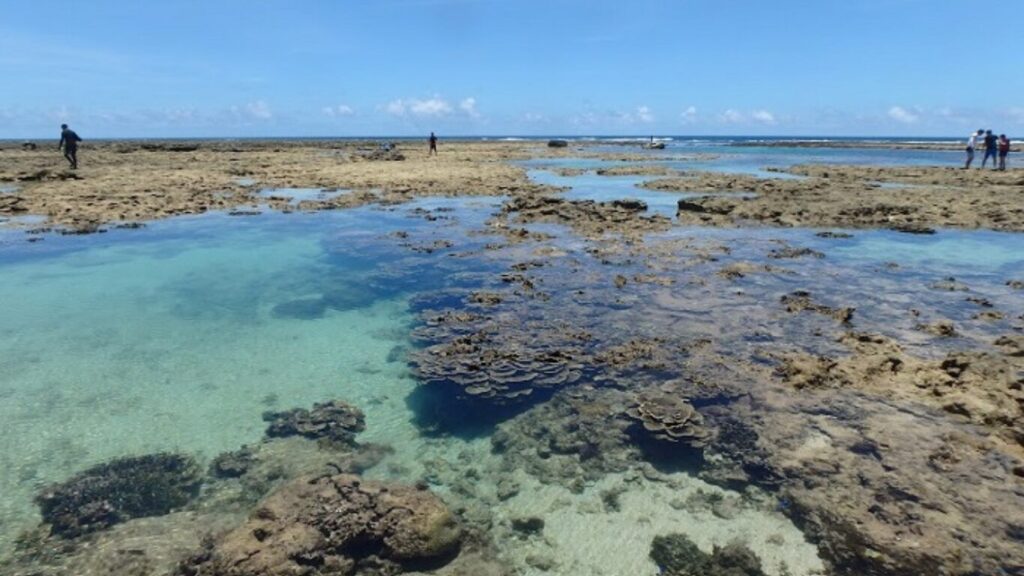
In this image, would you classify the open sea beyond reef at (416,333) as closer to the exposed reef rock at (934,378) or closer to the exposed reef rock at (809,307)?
the exposed reef rock at (809,307)

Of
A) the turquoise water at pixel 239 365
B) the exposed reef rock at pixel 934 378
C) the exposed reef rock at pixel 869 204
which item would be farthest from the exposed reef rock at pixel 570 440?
the exposed reef rock at pixel 869 204

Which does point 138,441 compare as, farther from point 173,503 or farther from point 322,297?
point 322,297

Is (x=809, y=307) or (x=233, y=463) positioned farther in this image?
(x=809, y=307)

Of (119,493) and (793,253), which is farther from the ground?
(793,253)

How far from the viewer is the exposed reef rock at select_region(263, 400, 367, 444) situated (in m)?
8.66

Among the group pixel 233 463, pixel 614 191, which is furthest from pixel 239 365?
pixel 614 191

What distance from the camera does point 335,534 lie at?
6.06m

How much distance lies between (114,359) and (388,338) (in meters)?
5.15

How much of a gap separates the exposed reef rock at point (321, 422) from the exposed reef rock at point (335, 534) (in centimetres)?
196

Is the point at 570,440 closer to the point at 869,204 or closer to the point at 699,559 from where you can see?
the point at 699,559

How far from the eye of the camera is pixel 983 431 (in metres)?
7.86

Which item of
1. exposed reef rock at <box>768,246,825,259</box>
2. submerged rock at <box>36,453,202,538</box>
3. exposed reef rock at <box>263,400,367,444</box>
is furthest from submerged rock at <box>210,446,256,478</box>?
exposed reef rock at <box>768,246,825,259</box>

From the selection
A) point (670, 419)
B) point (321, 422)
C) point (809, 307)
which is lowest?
point (321, 422)

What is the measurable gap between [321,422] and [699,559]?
570 centimetres
